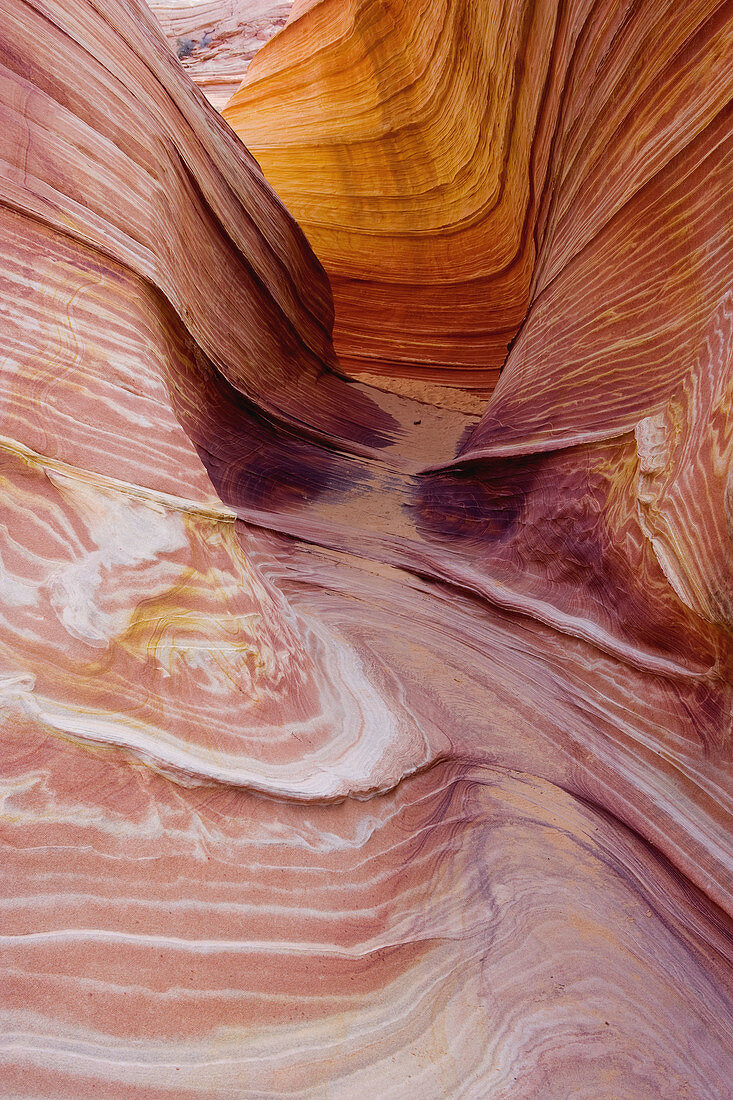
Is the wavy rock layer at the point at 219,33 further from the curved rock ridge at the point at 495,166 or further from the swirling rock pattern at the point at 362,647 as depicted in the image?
the swirling rock pattern at the point at 362,647

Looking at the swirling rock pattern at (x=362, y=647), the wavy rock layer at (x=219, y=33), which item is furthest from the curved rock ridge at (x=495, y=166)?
the wavy rock layer at (x=219, y=33)

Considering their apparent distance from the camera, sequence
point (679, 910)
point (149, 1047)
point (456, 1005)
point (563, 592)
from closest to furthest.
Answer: point (149, 1047)
point (456, 1005)
point (679, 910)
point (563, 592)

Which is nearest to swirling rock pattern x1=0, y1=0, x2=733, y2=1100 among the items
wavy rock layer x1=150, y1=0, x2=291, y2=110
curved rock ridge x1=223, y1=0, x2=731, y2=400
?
curved rock ridge x1=223, y1=0, x2=731, y2=400

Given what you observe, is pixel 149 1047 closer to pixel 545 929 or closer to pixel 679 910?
pixel 545 929

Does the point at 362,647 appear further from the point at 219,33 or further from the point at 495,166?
the point at 219,33

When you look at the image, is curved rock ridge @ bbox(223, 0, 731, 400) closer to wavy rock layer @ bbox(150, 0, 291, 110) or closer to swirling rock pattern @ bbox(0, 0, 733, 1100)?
swirling rock pattern @ bbox(0, 0, 733, 1100)

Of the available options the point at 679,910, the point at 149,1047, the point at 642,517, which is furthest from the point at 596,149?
the point at 149,1047

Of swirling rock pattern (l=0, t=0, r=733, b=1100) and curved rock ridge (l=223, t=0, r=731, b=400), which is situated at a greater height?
curved rock ridge (l=223, t=0, r=731, b=400)
